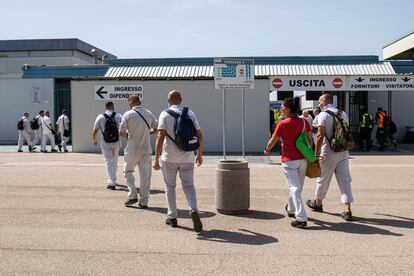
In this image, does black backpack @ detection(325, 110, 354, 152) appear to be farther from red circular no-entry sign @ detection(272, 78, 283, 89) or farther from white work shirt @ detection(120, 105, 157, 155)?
red circular no-entry sign @ detection(272, 78, 283, 89)

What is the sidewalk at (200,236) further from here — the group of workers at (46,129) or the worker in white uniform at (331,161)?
the group of workers at (46,129)

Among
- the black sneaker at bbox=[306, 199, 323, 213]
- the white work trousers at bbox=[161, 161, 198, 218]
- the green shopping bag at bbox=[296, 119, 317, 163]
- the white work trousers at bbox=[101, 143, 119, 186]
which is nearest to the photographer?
the white work trousers at bbox=[161, 161, 198, 218]

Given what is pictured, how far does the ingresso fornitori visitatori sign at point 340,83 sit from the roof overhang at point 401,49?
17.3 ft

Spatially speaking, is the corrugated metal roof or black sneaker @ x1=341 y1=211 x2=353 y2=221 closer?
black sneaker @ x1=341 y1=211 x2=353 y2=221

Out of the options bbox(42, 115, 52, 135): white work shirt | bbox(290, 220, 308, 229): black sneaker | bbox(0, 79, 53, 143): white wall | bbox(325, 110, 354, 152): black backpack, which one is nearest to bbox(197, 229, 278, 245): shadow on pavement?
bbox(290, 220, 308, 229): black sneaker

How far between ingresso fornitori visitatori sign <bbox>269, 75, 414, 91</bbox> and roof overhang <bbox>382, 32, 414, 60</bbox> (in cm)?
527

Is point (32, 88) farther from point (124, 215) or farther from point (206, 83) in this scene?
point (124, 215)

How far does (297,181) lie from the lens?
725 cm

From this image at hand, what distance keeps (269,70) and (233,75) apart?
54.6ft

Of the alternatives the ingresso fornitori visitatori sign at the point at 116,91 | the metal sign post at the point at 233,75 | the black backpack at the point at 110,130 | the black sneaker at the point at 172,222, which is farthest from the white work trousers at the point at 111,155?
the ingresso fornitori visitatori sign at the point at 116,91

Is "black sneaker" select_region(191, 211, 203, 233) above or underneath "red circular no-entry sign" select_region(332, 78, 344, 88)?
underneath

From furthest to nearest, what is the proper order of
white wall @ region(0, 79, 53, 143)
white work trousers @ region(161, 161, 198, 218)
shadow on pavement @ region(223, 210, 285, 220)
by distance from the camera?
white wall @ region(0, 79, 53, 143)
shadow on pavement @ region(223, 210, 285, 220)
white work trousers @ region(161, 161, 198, 218)

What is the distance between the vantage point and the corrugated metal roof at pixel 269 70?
27922mm

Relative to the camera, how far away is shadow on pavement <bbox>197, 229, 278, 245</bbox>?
6.48 metres
